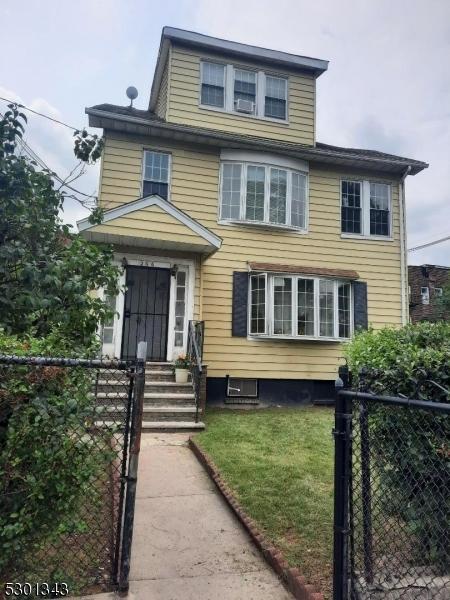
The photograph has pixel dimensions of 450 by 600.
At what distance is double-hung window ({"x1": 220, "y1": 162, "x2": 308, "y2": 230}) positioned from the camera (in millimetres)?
10117

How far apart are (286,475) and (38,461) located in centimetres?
317

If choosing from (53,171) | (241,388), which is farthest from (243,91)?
(53,171)

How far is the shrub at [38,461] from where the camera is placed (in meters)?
2.07

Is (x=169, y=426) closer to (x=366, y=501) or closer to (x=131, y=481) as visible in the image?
(x=131, y=481)

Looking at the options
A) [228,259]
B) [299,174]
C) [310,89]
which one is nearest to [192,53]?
[310,89]

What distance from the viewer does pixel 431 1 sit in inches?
313

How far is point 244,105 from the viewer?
10727mm

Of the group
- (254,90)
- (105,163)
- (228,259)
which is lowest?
(228,259)

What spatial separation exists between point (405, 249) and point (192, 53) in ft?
25.5

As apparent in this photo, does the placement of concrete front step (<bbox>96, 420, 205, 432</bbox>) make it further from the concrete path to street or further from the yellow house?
the concrete path to street

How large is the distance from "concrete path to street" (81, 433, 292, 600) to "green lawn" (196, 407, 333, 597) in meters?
0.22

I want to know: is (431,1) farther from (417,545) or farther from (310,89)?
(417,545)

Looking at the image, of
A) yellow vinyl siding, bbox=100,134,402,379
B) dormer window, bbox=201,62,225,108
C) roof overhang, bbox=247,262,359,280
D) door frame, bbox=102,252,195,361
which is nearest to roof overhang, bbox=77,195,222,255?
door frame, bbox=102,252,195,361

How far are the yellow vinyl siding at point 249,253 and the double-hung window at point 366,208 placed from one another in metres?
0.26
